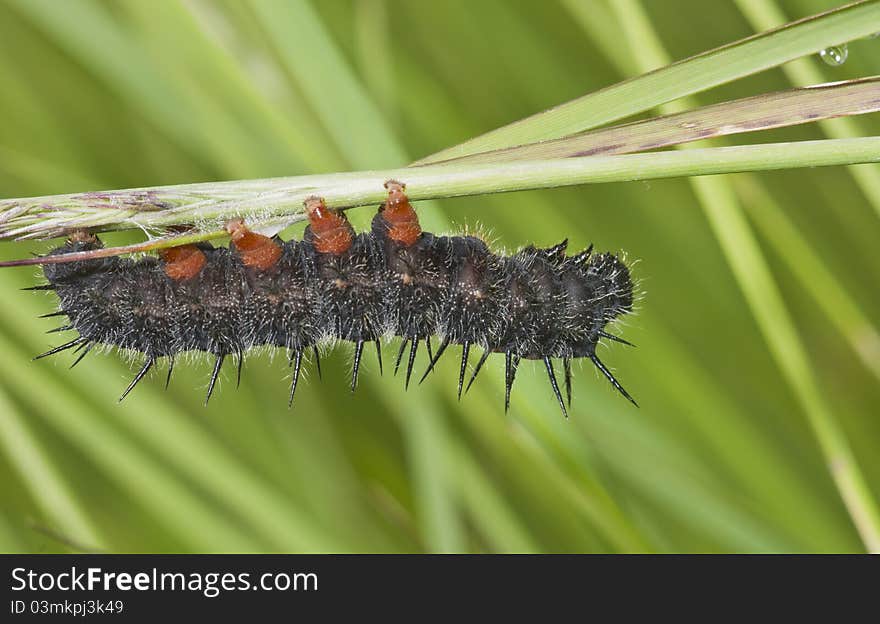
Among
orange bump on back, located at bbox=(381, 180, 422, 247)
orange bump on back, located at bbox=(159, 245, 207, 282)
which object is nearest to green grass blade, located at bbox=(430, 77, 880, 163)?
orange bump on back, located at bbox=(381, 180, 422, 247)

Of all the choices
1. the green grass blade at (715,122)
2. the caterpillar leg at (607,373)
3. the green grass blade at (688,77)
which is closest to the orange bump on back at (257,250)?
the green grass blade at (688,77)

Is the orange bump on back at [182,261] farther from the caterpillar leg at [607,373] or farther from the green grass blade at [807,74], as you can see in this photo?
the green grass blade at [807,74]

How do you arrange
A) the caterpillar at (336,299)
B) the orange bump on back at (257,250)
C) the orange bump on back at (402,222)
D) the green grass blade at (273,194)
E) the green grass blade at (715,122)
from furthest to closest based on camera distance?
the caterpillar at (336,299), the orange bump on back at (257,250), the orange bump on back at (402,222), the green grass blade at (715,122), the green grass blade at (273,194)

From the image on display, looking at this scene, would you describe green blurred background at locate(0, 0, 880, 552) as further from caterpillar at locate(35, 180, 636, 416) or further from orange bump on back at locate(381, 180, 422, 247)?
caterpillar at locate(35, 180, 636, 416)

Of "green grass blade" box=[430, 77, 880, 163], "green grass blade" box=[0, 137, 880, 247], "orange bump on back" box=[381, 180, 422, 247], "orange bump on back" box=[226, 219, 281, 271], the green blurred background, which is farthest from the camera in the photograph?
the green blurred background

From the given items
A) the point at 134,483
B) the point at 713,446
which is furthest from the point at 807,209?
the point at 134,483

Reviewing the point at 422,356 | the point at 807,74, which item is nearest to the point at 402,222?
the point at 422,356

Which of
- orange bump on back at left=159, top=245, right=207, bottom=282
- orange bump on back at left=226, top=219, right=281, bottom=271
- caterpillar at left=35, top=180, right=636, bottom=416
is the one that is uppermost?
orange bump on back at left=159, top=245, right=207, bottom=282
